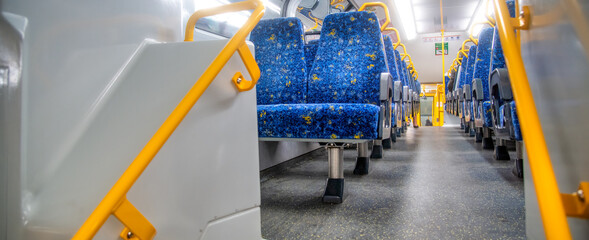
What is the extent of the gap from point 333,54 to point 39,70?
5.60 ft

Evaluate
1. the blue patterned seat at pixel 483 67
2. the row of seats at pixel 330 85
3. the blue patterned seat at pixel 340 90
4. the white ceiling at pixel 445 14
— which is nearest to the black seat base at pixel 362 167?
the row of seats at pixel 330 85

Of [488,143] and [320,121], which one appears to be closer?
[320,121]

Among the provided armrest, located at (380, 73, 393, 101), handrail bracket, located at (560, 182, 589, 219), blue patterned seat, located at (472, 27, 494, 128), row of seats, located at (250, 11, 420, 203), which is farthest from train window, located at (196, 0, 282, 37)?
blue patterned seat, located at (472, 27, 494, 128)

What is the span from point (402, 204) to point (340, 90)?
0.82 meters

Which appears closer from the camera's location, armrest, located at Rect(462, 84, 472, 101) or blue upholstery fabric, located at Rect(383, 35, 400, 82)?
blue upholstery fabric, located at Rect(383, 35, 400, 82)

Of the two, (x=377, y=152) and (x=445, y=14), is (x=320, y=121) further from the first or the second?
(x=445, y=14)

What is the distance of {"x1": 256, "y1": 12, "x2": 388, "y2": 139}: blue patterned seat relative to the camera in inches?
69.9

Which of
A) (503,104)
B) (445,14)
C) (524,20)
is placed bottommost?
(503,104)

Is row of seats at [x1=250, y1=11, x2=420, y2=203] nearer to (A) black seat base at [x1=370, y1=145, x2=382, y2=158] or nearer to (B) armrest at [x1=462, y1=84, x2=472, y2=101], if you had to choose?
(A) black seat base at [x1=370, y1=145, x2=382, y2=158]

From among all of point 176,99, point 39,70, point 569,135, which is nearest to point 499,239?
point 569,135

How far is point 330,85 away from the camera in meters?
2.28

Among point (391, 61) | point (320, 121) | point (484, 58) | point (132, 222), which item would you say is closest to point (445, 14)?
point (484, 58)

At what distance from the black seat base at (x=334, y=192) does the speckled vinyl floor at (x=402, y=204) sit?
43 mm

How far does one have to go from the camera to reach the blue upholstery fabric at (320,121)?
174cm
